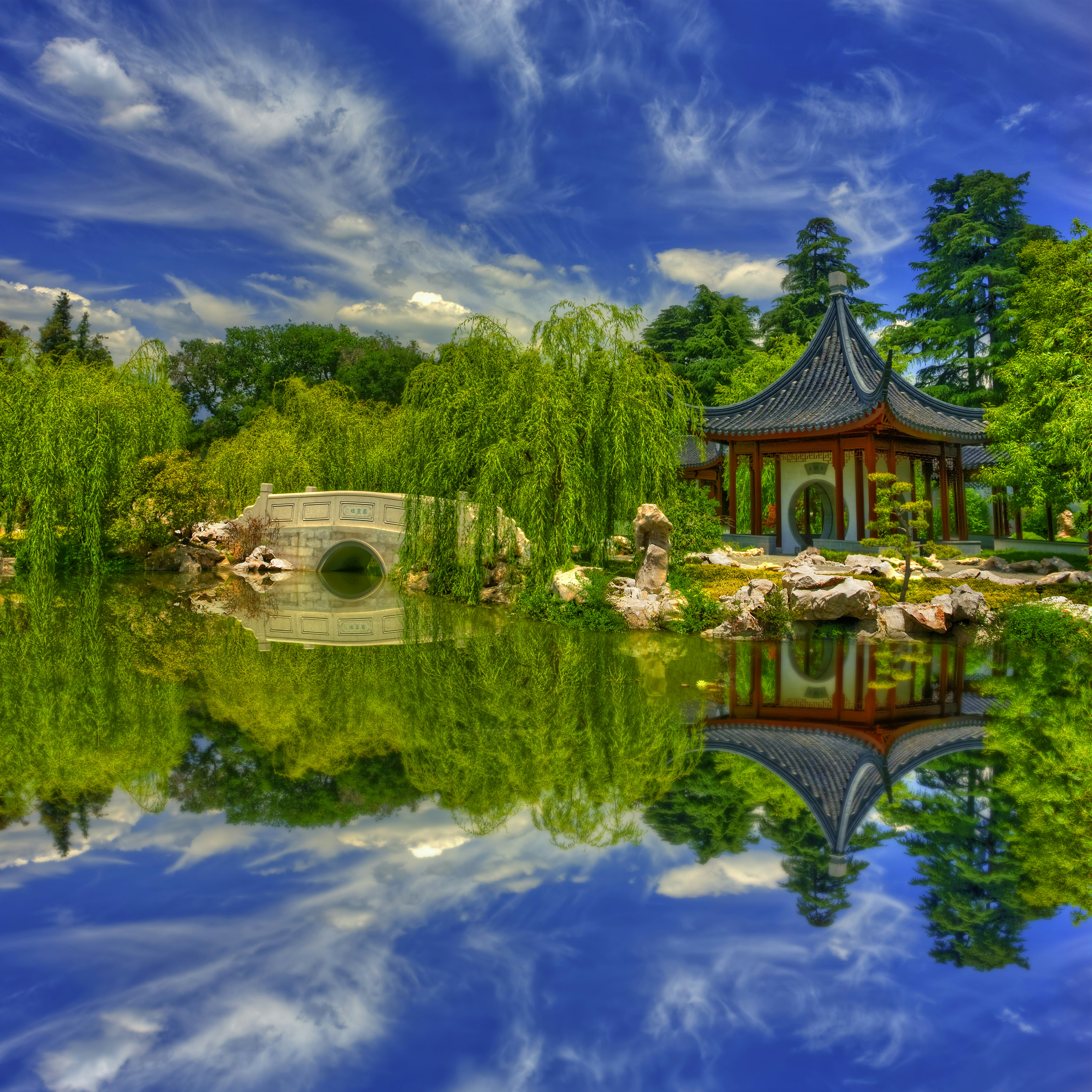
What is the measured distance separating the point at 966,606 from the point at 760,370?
16.7m

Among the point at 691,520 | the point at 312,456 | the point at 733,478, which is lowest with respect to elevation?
the point at 691,520

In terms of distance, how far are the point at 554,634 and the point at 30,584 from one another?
11.3m

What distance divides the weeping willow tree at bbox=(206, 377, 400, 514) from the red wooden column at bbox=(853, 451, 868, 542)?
994cm

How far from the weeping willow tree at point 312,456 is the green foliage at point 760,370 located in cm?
1110

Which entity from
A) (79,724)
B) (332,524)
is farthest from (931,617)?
(332,524)

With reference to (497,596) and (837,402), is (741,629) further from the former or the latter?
(837,402)

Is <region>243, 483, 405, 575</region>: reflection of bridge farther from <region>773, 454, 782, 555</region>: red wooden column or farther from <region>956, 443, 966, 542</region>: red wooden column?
<region>956, 443, 966, 542</region>: red wooden column

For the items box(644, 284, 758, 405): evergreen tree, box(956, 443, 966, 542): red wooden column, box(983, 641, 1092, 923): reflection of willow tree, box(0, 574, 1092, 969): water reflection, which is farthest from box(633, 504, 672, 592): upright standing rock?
box(644, 284, 758, 405): evergreen tree

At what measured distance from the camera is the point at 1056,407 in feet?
38.6

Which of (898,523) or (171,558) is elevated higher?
(898,523)

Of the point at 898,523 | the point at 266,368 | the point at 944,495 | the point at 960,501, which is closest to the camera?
the point at 898,523

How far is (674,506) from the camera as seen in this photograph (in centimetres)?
1213

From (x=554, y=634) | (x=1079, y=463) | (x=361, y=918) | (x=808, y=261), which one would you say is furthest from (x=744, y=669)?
(x=808, y=261)

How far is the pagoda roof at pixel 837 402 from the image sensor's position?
15.1 metres
